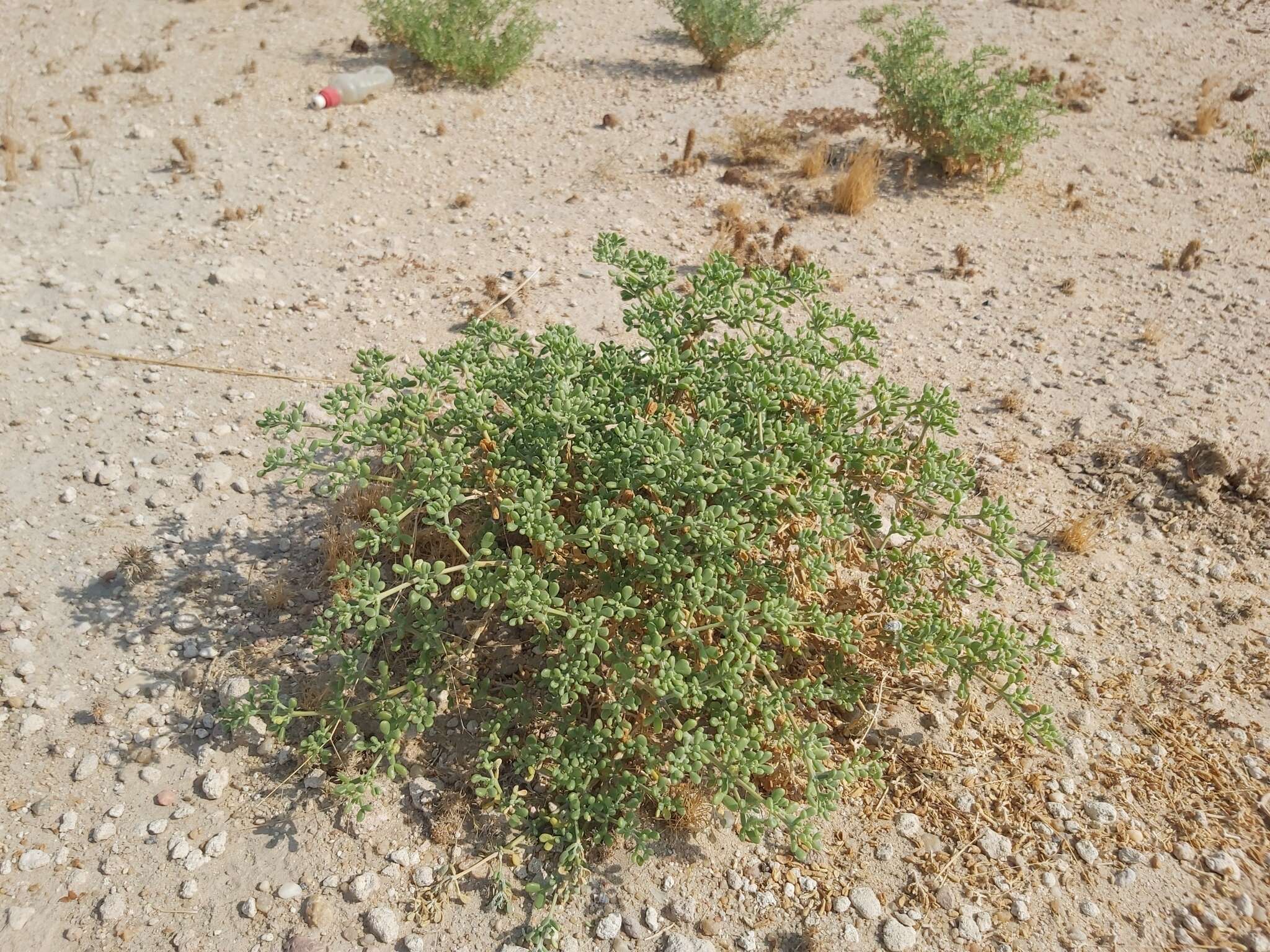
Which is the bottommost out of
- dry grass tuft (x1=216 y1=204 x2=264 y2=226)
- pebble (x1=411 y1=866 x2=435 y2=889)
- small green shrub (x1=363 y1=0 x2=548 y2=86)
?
pebble (x1=411 y1=866 x2=435 y2=889)

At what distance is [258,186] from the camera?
6.42m

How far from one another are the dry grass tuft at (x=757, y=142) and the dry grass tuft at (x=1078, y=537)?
4026 mm

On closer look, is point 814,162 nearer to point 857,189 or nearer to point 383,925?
point 857,189

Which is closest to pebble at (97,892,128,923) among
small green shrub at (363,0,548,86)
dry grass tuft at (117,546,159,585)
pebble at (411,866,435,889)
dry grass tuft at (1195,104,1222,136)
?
Result: pebble at (411,866,435,889)

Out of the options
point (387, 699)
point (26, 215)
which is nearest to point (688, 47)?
point (26, 215)

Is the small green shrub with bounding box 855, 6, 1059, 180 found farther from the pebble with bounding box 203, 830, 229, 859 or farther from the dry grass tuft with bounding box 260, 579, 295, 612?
the pebble with bounding box 203, 830, 229, 859

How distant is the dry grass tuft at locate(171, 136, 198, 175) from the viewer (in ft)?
21.5

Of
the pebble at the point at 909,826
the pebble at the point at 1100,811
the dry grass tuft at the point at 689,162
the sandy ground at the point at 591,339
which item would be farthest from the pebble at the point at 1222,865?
the dry grass tuft at the point at 689,162

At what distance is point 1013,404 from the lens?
4.66 m

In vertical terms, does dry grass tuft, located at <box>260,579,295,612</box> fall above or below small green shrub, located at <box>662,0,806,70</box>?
below

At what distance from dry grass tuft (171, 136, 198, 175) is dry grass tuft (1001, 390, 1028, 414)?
233 inches

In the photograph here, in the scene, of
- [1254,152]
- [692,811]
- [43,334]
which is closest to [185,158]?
[43,334]

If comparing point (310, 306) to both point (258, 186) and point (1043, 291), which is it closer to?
point (258, 186)

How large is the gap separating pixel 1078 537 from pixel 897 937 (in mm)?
2001
